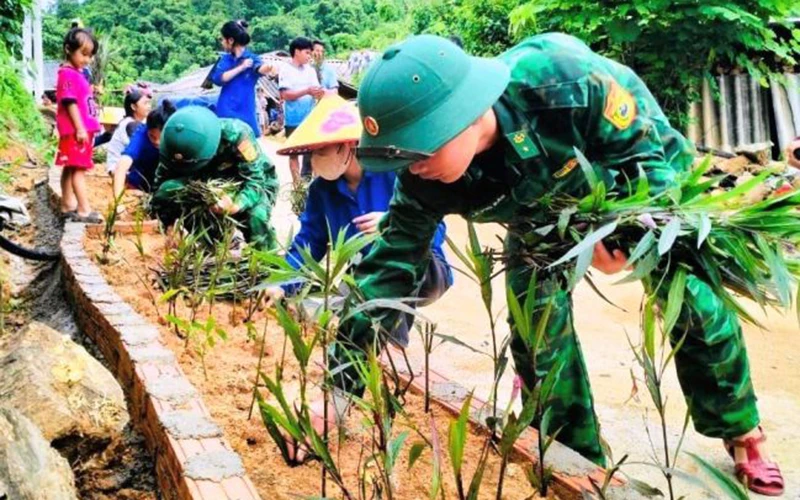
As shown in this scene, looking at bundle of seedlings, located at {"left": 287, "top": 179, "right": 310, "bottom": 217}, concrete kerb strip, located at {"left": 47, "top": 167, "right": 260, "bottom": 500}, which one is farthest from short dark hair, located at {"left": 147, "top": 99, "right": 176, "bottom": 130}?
concrete kerb strip, located at {"left": 47, "top": 167, "right": 260, "bottom": 500}

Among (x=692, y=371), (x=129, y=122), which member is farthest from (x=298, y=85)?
(x=692, y=371)

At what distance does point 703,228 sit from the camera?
1.57 metres

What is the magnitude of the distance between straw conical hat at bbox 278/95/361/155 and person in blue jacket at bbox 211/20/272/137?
3.99 meters

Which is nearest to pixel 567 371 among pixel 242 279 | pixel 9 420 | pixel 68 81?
pixel 9 420

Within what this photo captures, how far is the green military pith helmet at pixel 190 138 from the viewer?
408 centimetres

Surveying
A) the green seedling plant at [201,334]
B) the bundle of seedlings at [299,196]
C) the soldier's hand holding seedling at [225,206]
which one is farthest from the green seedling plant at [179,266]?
the bundle of seedlings at [299,196]

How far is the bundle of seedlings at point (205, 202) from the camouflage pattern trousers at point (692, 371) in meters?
2.07

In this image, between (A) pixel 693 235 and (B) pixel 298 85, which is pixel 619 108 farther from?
(B) pixel 298 85

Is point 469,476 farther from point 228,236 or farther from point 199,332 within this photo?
point 228,236

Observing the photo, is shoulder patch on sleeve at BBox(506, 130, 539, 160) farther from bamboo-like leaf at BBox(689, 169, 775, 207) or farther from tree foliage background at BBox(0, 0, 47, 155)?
tree foliage background at BBox(0, 0, 47, 155)

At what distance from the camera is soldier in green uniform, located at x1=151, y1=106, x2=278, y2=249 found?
411 centimetres

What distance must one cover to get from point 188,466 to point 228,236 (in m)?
1.74

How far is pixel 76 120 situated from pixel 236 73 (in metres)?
1.54

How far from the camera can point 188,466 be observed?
6.24 feet
